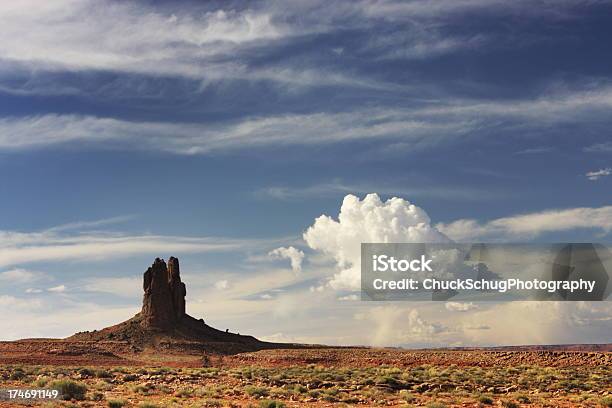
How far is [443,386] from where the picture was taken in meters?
37.0

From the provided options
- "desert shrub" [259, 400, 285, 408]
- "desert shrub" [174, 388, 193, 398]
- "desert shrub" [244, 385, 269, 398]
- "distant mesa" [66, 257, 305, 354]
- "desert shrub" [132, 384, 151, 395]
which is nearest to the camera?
"desert shrub" [259, 400, 285, 408]

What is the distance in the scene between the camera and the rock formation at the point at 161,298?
105 metres

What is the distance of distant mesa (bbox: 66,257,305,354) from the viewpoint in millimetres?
96125

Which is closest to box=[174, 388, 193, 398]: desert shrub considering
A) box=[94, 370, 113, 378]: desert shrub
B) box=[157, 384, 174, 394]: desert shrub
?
box=[157, 384, 174, 394]: desert shrub

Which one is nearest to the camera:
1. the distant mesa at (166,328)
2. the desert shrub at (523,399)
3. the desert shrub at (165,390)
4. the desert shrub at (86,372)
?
the desert shrub at (523,399)

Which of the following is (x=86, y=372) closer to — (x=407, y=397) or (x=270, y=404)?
(x=270, y=404)

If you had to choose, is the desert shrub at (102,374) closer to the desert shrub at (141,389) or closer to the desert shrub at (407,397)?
the desert shrub at (141,389)

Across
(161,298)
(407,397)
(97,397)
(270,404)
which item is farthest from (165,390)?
(161,298)

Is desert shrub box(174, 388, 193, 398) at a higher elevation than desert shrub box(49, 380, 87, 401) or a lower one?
lower

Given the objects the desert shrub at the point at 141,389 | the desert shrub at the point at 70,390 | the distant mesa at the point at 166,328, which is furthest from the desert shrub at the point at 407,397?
the distant mesa at the point at 166,328

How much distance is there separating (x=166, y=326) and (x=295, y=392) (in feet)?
251

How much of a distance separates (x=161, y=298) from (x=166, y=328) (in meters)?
6.08

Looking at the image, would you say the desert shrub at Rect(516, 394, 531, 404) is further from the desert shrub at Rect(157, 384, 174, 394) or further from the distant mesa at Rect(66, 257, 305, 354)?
the distant mesa at Rect(66, 257, 305, 354)

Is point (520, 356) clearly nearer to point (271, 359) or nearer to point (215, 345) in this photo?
point (271, 359)
